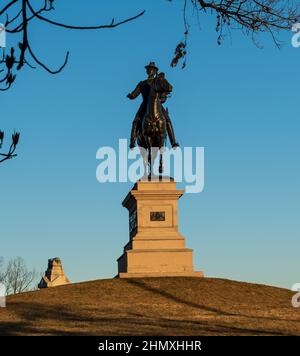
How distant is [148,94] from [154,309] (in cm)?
1071

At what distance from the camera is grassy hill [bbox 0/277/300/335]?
1602 centimetres

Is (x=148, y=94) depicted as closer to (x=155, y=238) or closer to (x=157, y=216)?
(x=157, y=216)

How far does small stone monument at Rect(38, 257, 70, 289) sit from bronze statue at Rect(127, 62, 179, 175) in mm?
30141

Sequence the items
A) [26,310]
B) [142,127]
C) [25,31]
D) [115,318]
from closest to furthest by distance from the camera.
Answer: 1. [25,31]
2. [115,318]
3. [26,310]
4. [142,127]

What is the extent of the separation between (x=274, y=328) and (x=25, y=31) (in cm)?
1267

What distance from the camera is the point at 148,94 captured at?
92.9 ft

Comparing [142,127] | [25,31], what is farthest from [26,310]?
[25,31]

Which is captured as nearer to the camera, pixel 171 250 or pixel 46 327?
pixel 46 327

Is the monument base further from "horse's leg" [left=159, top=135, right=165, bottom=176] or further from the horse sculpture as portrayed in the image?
"horse's leg" [left=159, top=135, right=165, bottom=176]

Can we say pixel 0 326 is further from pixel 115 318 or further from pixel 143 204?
pixel 143 204

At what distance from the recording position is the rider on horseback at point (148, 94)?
2831 cm

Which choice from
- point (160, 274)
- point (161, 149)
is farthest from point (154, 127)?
point (160, 274)

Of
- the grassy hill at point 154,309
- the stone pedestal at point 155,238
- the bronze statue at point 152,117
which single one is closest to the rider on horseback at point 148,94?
the bronze statue at point 152,117

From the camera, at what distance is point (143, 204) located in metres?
26.8
